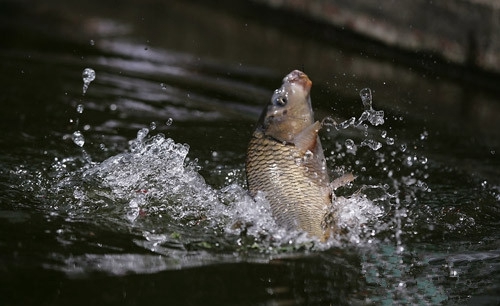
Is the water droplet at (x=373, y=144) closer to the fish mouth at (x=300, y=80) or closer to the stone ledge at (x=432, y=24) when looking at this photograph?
the fish mouth at (x=300, y=80)

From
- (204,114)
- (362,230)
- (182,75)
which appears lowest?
(362,230)

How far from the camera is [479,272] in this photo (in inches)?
145

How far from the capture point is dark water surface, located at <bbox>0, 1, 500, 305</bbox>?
339cm

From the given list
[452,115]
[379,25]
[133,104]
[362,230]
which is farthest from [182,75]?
[362,230]

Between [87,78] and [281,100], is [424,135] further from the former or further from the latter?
[281,100]

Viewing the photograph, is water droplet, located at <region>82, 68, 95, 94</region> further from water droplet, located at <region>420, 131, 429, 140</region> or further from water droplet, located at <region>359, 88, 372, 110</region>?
water droplet, located at <region>420, 131, 429, 140</region>

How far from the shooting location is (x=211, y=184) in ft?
15.1

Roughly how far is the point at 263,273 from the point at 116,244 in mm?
683

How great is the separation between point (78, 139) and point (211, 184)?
0.98m

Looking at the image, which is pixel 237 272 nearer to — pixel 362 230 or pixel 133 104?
pixel 362 230

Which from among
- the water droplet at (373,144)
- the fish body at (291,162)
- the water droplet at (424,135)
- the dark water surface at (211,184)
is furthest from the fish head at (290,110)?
the water droplet at (424,135)

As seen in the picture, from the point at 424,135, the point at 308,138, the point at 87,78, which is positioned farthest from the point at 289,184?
the point at 87,78

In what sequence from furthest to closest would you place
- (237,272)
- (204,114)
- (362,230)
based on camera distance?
(204,114), (362,230), (237,272)

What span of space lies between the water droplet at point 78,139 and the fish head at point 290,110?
1.84 m
